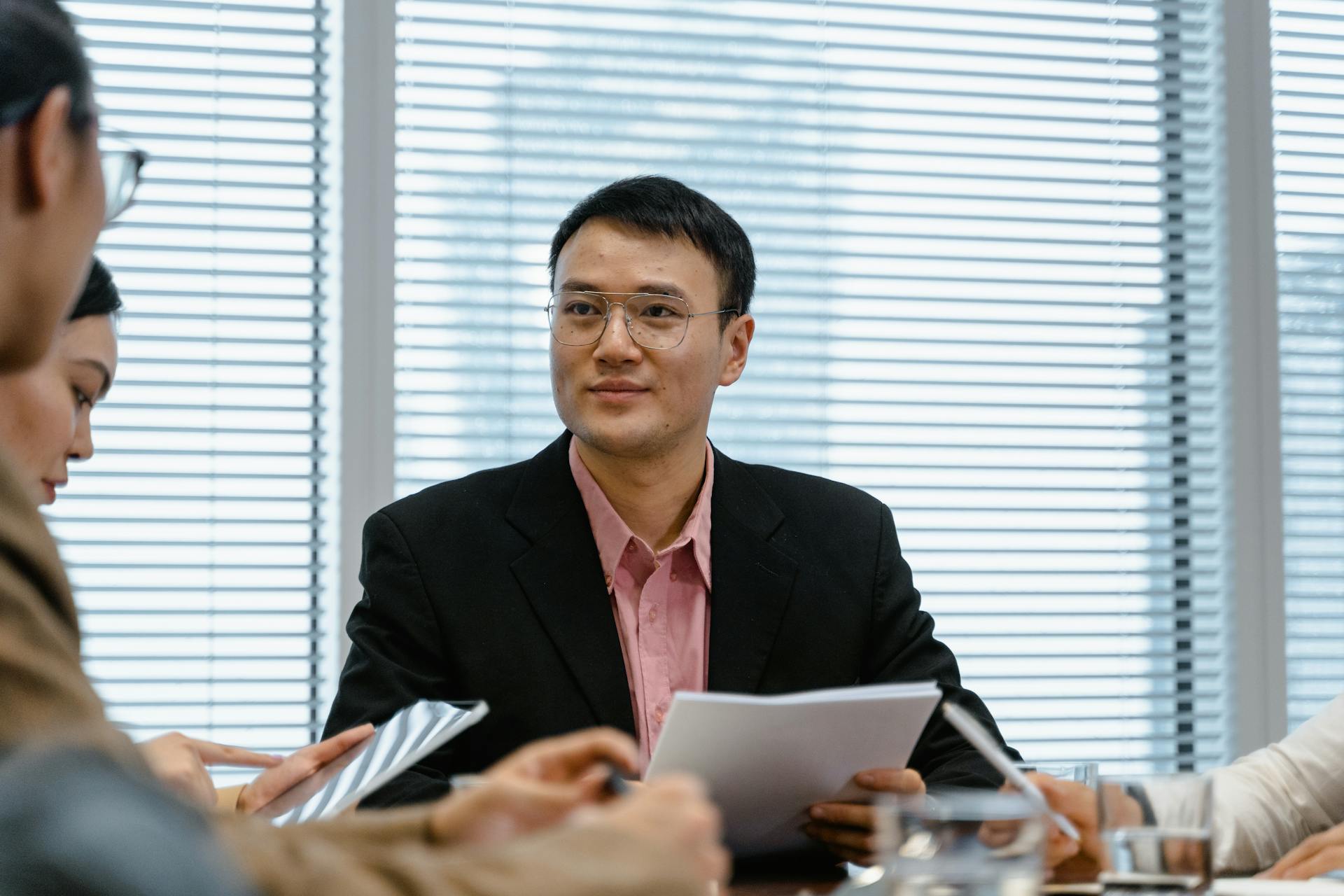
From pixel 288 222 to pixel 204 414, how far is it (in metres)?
0.45

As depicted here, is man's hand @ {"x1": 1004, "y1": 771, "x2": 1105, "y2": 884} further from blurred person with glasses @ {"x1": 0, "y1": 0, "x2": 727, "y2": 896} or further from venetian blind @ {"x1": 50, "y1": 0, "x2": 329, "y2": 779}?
venetian blind @ {"x1": 50, "y1": 0, "x2": 329, "y2": 779}

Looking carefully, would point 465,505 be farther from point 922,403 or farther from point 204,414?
point 922,403

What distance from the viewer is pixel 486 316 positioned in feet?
9.53

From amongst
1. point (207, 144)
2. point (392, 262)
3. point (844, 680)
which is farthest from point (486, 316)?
point (844, 680)

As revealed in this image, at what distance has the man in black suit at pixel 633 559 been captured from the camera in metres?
1.99

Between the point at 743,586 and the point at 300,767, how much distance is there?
0.81 metres

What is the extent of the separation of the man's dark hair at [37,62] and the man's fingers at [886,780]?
41.2 inches

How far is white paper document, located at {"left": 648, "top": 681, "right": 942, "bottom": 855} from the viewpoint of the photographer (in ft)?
4.22

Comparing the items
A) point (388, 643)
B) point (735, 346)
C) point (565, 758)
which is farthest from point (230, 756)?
point (735, 346)

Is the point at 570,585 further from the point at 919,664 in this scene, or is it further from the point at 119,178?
the point at 119,178

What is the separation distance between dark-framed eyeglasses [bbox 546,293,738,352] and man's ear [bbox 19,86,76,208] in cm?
137

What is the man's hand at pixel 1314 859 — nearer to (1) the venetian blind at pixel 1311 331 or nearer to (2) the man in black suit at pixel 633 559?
(2) the man in black suit at pixel 633 559

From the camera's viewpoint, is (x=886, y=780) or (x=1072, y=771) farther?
(x=886, y=780)

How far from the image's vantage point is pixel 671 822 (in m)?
0.74
